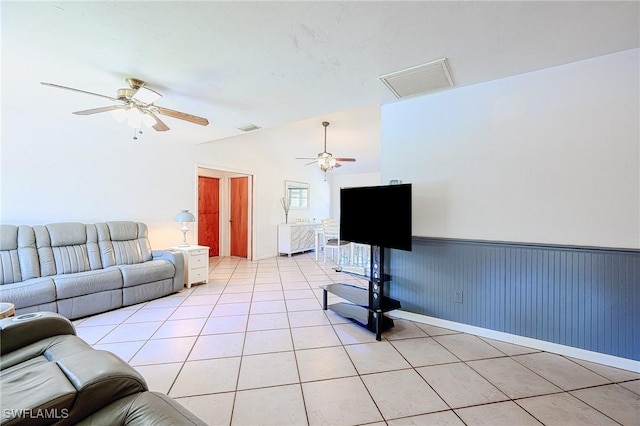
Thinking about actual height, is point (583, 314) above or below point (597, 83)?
below

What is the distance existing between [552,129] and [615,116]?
14.9 inches

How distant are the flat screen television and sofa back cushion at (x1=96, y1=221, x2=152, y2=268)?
3.05 m

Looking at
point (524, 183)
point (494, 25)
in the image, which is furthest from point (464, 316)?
point (494, 25)

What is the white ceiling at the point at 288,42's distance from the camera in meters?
1.60

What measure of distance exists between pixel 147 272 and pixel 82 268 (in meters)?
0.70

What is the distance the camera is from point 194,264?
14.2ft

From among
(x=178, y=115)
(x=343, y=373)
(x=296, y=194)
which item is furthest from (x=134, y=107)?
(x=296, y=194)

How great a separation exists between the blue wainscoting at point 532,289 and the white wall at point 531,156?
125mm

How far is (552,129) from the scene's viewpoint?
232 centimetres

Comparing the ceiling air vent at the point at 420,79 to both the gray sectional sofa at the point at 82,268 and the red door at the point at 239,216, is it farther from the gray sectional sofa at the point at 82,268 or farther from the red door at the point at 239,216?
the red door at the point at 239,216

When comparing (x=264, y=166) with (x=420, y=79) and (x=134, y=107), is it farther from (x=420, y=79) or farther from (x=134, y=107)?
(x=420, y=79)

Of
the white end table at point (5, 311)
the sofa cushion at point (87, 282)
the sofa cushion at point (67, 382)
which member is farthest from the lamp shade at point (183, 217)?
the sofa cushion at point (67, 382)

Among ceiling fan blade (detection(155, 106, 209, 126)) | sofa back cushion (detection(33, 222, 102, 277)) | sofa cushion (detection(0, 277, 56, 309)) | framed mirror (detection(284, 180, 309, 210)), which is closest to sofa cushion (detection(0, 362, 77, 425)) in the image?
sofa cushion (detection(0, 277, 56, 309))

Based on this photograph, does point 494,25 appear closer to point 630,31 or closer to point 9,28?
point 630,31
